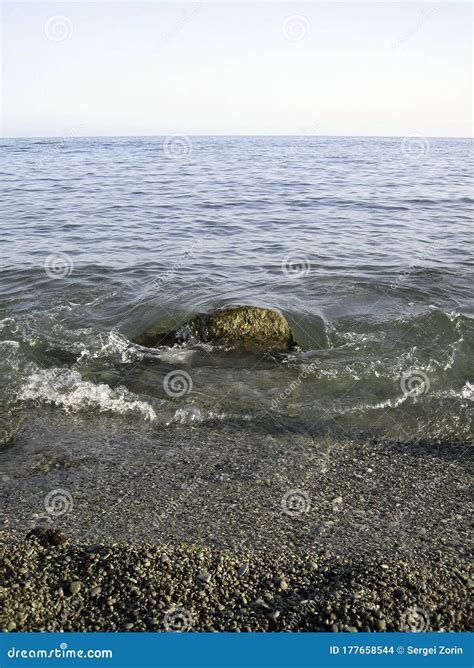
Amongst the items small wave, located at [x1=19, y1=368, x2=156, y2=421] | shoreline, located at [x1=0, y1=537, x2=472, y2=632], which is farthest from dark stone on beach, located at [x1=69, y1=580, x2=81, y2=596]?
small wave, located at [x1=19, y1=368, x2=156, y2=421]

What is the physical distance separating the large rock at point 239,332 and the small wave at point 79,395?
2.14 m

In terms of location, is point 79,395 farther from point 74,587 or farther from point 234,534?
point 74,587

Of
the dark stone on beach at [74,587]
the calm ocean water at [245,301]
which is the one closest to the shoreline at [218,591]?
the dark stone on beach at [74,587]

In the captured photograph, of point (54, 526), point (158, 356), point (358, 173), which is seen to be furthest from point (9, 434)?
point (358, 173)

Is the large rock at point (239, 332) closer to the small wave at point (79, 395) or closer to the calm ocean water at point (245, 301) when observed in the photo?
the calm ocean water at point (245, 301)

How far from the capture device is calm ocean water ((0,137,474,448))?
30.2 feet

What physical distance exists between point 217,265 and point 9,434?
9135mm

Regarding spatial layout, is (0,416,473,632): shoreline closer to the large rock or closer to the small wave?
the small wave

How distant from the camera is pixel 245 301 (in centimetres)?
1344

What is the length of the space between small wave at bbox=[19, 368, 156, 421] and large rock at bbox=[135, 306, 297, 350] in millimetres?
2140

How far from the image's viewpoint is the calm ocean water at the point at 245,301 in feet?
30.2

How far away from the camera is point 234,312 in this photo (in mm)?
11789

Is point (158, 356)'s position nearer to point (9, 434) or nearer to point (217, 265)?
point (9, 434)


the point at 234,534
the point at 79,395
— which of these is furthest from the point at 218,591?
the point at 79,395
